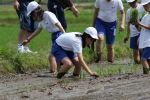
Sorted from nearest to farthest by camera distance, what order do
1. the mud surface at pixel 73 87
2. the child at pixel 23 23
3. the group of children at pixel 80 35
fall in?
the mud surface at pixel 73 87
the group of children at pixel 80 35
the child at pixel 23 23

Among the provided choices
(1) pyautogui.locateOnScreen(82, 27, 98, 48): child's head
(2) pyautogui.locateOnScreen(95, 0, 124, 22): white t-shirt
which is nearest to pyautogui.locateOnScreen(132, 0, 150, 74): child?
(1) pyautogui.locateOnScreen(82, 27, 98, 48): child's head

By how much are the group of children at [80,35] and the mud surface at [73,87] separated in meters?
0.31

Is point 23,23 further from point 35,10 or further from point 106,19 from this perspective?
point 106,19

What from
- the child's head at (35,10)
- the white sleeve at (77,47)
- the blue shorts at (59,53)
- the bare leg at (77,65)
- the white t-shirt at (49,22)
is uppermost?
the child's head at (35,10)

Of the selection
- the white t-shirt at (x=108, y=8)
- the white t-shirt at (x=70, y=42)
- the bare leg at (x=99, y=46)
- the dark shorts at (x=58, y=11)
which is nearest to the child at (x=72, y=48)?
the white t-shirt at (x=70, y=42)

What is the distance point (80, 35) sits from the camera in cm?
812

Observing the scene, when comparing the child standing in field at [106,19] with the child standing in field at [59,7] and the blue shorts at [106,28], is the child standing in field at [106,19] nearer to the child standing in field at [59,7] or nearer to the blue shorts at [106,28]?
the blue shorts at [106,28]

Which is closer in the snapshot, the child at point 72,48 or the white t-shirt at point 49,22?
the child at point 72,48

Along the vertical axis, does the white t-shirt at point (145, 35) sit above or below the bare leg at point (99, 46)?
above

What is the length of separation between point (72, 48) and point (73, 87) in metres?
1.31

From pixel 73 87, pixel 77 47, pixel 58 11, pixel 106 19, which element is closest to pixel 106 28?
pixel 106 19

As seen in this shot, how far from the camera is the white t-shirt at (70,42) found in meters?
8.00

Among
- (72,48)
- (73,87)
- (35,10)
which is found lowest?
(73,87)

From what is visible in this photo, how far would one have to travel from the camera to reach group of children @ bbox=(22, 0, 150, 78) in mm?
8062
